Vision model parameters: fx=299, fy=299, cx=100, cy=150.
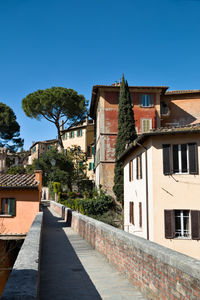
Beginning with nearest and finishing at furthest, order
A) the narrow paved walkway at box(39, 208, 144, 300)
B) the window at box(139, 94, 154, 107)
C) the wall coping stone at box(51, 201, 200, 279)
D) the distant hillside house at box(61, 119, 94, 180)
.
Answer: the wall coping stone at box(51, 201, 200, 279) < the narrow paved walkway at box(39, 208, 144, 300) < the window at box(139, 94, 154, 107) < the distant hillside house at box(61, 119, 94, 180)

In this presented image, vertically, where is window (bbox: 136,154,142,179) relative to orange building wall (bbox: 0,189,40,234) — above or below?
above

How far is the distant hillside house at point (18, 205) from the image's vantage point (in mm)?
18359

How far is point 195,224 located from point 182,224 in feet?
2.17

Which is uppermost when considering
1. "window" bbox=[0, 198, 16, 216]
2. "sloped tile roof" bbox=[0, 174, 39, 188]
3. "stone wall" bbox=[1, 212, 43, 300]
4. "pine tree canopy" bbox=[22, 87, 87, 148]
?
"pine tree canopy" bbox=[22, 87, 87, 148]

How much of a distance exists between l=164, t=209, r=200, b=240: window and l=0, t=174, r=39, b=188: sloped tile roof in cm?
868

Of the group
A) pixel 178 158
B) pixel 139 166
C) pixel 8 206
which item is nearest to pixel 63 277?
pixel 178 158

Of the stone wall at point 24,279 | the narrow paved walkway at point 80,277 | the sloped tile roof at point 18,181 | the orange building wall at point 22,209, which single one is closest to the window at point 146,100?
the sloped tile roof at point 18,181

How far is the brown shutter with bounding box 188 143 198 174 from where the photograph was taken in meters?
13.8

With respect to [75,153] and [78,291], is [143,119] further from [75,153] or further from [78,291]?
[78,291]

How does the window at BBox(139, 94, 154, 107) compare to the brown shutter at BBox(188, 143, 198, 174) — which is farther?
the window at BBox(139, 94, 154, 107)

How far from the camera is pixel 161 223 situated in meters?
13.9

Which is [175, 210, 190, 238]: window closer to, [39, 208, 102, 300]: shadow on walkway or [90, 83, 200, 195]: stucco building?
[39, 208, 102, 300]: shadow on walkway

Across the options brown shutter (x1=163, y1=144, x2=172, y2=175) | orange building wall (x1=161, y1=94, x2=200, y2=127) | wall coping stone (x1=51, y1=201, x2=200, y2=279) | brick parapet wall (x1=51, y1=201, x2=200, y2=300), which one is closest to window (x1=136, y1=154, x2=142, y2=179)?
brown shutter (x1=163, y1=144, x2=172, y2=175)

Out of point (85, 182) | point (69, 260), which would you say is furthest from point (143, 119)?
point (69, 260)
